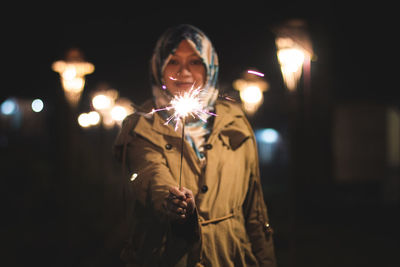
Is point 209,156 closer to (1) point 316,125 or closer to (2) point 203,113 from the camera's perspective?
(2) point 203,113

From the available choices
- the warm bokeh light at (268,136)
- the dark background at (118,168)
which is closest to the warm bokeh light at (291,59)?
the dark background at (118,168)

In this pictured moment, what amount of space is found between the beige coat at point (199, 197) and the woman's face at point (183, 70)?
0.78ft

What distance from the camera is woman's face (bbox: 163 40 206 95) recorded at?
7.77 feet

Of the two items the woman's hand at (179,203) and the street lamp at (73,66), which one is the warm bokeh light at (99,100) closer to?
the street lamp at (73,66)

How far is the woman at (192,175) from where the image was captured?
2.11 meters

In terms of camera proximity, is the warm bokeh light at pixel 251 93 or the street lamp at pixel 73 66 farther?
the warm bokeh light at pixel 251 93

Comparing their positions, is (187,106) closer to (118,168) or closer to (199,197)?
(199,197)

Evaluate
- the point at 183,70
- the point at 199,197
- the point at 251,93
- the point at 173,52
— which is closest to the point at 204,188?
the point at 199,197

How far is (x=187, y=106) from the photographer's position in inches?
84.4

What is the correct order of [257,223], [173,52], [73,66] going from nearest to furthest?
1. [173,52]
2. [257,223]
3. [73,66]

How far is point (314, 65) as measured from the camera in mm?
10781

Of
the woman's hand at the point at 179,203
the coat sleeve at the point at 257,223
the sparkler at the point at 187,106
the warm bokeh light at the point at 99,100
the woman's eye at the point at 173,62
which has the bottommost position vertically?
the coat sleeve at the point at 257,223

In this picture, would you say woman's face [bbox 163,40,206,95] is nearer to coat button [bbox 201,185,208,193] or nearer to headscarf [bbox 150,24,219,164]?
headscarf [bbox 150,24,219,164]

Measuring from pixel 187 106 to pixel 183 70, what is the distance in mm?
349
